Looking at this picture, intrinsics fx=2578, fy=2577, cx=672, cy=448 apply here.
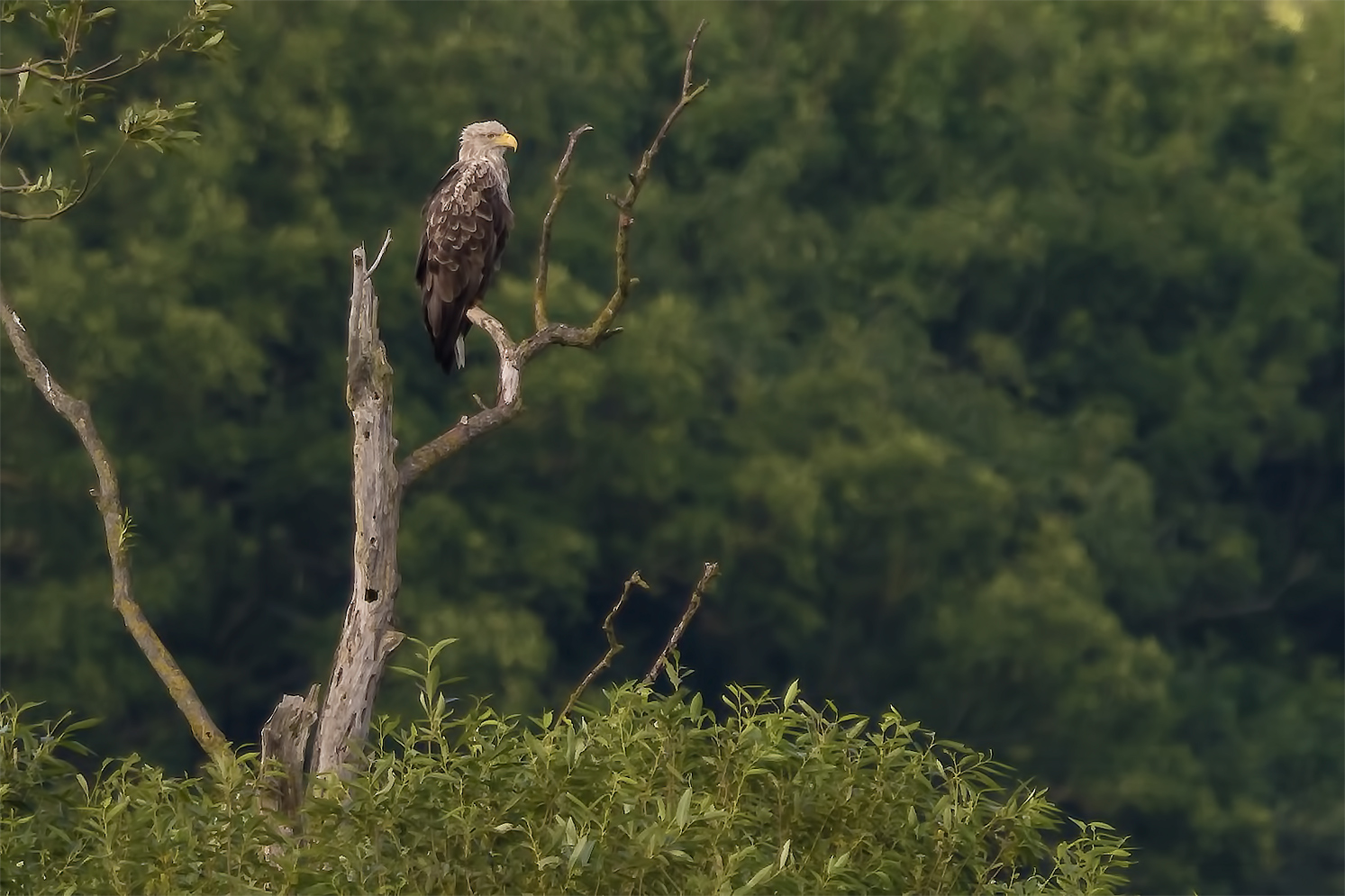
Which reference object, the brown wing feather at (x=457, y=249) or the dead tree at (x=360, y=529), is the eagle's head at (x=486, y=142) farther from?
the dead tree at (x=360, y=529)

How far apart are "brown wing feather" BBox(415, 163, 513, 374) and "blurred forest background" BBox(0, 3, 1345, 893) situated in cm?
874

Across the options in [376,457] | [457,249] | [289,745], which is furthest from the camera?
[457,249]

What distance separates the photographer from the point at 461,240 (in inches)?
511

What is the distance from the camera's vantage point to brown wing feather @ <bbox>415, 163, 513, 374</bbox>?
12.9 metres

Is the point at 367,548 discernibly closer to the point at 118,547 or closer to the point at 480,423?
the point at 480,423

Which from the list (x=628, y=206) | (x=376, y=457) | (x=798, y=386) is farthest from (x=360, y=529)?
(x=798, y=386)

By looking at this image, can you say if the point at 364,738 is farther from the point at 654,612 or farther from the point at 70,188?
the point at 654,612

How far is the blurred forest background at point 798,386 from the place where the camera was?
2311 cm

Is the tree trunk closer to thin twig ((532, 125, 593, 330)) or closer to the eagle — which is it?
thin twig ((532, 125, 593, 330))

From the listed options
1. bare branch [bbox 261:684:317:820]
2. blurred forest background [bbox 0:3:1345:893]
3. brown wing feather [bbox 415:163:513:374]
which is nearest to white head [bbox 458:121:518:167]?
brown wing feather [bbox 415:163:513:374]

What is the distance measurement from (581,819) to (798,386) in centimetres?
1875

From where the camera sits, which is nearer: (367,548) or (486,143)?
(367,548)

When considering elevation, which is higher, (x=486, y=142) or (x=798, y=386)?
(x=798, y=386)

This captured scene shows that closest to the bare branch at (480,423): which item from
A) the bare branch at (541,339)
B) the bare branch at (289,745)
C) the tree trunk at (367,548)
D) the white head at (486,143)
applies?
the bare branch at (541,339)
